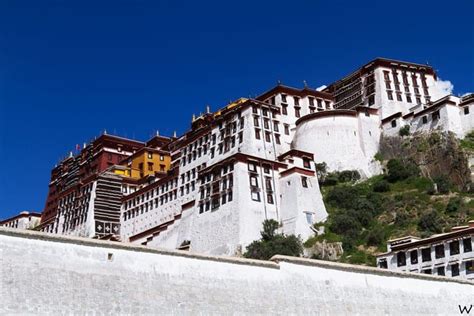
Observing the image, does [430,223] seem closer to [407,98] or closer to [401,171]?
[401,171]

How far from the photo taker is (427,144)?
5497cm

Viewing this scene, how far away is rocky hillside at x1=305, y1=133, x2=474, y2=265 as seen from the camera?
42.6 meters

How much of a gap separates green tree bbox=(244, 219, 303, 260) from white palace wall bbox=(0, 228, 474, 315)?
22.9m

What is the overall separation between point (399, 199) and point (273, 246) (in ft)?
39.0

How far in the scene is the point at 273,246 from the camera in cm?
4281

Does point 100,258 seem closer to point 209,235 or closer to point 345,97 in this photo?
point 209,235

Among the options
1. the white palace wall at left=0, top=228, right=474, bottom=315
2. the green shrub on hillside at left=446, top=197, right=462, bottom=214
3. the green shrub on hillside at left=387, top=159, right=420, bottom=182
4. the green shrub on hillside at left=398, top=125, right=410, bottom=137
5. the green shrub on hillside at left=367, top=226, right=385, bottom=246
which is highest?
the green shrub on hillside at left=398, top=125, right=410, bottom=137

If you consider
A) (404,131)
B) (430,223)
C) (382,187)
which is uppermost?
(404,131)

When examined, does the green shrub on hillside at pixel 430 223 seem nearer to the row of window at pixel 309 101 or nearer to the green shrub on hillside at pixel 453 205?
the green shrub on hillside at pixel 453 205

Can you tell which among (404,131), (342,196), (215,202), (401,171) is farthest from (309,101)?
(215,202)

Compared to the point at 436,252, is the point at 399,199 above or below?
above

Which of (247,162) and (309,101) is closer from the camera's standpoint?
(247,162)

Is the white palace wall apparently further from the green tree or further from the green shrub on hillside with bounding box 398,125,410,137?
the green shrub on hillside with bounding box 398,125,410,137

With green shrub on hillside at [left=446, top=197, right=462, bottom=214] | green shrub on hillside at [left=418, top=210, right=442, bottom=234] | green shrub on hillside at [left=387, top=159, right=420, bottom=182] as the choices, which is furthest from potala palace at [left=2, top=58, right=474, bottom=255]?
green shrub on hillside at [left=446, top=197, right=462, bottom=214]
